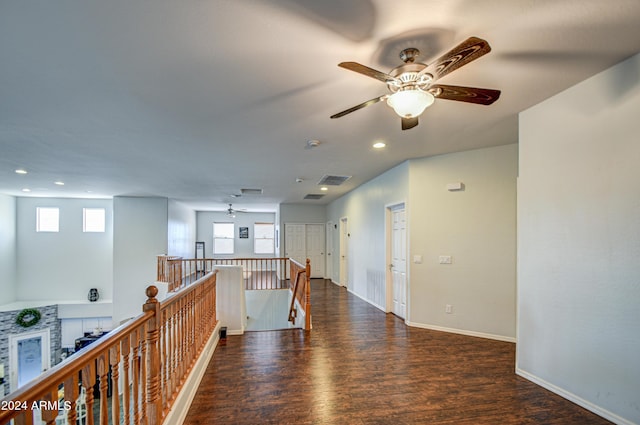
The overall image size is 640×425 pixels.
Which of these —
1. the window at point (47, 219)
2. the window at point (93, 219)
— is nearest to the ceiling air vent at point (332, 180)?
the window at point (93, 219)

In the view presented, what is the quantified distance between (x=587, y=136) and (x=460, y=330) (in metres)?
3.16

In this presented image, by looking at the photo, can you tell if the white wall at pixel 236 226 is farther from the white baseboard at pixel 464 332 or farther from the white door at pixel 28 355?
the white baseboard at pixel 464 332

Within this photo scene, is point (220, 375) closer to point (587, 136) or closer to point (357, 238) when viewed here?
point (587, 136)

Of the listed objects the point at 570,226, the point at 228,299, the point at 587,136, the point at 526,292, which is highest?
the point at 587,136

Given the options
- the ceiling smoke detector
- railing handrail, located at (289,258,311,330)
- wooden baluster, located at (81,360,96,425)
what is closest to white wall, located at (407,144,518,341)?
railing handrail, located at (289,258,311,330)

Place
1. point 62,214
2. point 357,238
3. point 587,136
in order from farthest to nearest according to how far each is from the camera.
Answer: point 62,214
point 357,238
point 587,136

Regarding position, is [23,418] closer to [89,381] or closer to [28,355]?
[89,381]

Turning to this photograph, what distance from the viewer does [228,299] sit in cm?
480

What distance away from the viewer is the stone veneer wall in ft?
28.9

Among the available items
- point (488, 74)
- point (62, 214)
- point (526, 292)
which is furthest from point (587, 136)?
point (62, 214)

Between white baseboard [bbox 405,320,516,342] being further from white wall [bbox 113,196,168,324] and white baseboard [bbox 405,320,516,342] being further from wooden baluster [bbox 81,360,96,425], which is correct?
white wall [bbox 113,196,168,324]

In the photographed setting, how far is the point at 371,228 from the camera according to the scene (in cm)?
685

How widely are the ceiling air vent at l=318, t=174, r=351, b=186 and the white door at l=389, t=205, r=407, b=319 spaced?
1.36m

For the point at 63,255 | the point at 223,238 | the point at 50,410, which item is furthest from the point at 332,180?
the point at 63,255
